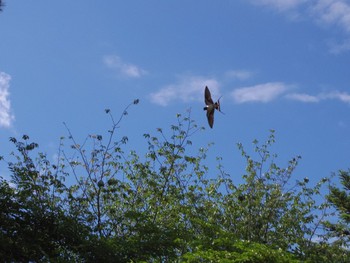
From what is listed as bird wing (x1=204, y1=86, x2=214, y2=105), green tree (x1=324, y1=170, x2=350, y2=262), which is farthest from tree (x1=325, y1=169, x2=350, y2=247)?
bird wing (x1=204, y1=86, x2=214, y2=105)

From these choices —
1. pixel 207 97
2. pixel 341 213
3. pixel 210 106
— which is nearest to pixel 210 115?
pixel 210 106

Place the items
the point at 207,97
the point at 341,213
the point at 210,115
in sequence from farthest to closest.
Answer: the point at 341,213, the point at 207,97, the point at 210,115

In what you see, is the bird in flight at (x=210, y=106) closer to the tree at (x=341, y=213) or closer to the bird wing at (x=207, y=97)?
the bird wing at (x=207, y=97)

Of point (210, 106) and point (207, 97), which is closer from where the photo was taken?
point (210, 106)

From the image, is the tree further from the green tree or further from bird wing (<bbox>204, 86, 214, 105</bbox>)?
bird wing (<bbox>204, 86, 214, 105</bbox>)

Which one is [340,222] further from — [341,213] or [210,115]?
[210,115]

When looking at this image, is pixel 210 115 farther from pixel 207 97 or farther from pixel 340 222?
pixel 340 222

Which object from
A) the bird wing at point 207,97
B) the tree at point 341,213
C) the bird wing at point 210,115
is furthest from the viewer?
the tree at point 341,213

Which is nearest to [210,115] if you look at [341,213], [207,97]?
[207,97]

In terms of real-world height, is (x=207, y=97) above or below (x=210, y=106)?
above

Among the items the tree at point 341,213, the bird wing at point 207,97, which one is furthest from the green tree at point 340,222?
the bird wing at point 207,97

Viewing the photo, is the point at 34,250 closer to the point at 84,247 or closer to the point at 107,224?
the point at 84,247

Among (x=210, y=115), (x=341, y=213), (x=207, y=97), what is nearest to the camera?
(x=210, y=115)

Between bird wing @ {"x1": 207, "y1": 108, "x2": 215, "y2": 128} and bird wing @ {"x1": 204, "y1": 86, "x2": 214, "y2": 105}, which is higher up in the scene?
bird wing @ {"x1": 204, "y1": 86, "x2": 214, "y2": 105}
